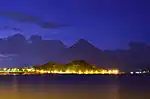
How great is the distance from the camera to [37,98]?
49406 mm

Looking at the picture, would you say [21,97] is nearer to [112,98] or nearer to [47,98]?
[47,98]

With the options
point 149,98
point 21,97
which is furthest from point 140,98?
point 21,97

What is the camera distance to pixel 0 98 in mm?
45969

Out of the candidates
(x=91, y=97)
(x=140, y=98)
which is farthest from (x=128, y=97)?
(x=91, y=97)

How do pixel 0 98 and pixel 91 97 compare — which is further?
pixel 91 97

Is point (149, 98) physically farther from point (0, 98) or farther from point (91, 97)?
point (0, 98)

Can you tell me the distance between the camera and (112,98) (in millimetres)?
50094

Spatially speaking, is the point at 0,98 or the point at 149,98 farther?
the point at 149,98

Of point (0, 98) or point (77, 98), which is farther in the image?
point (77, 98)

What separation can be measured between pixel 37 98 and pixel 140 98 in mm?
12677

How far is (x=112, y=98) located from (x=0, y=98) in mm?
13588

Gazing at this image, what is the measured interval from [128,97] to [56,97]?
29.7 ft

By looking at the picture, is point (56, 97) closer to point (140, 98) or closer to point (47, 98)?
point (47, 98)

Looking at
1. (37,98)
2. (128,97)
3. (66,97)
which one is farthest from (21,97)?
(128,97)
